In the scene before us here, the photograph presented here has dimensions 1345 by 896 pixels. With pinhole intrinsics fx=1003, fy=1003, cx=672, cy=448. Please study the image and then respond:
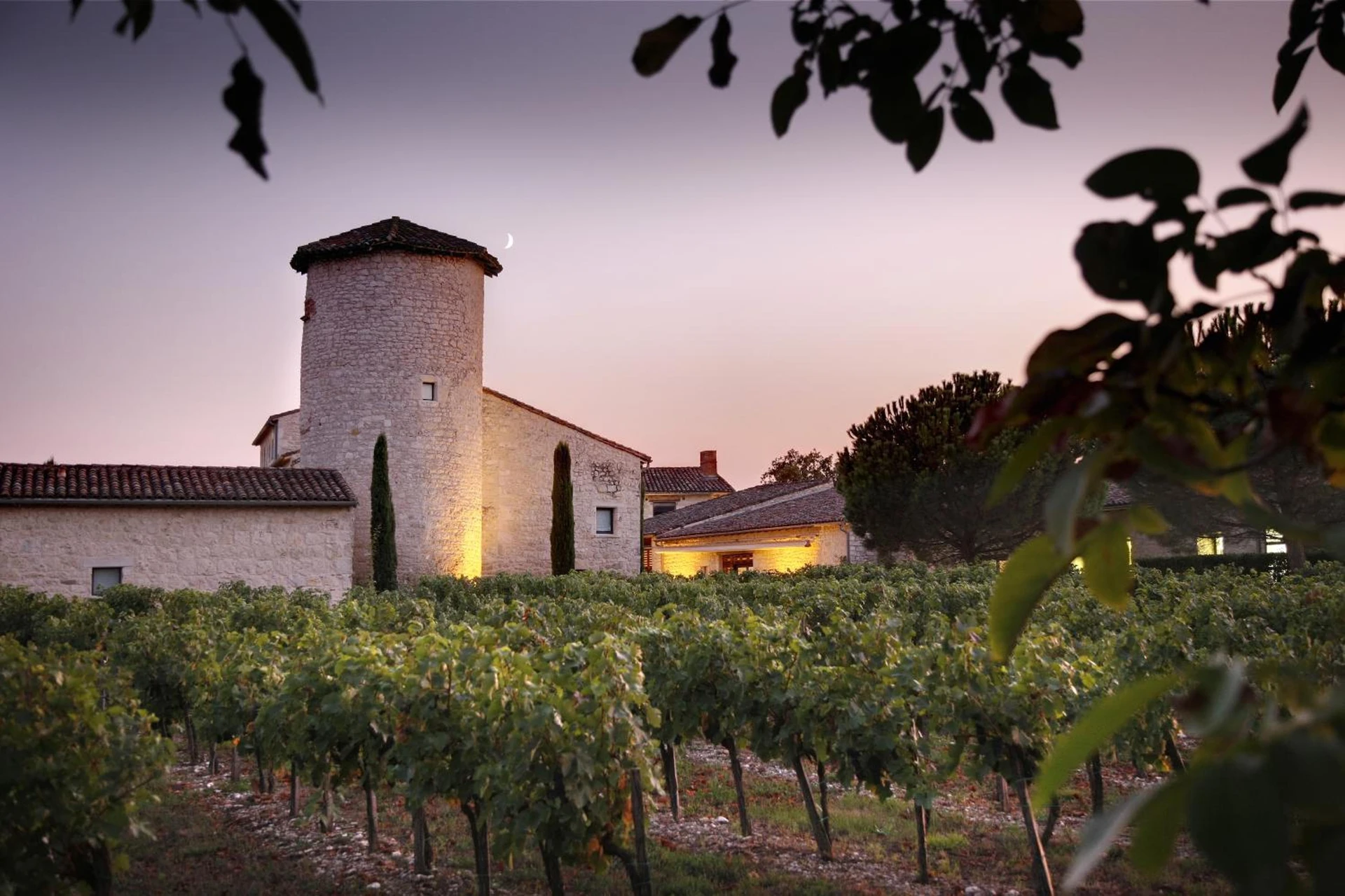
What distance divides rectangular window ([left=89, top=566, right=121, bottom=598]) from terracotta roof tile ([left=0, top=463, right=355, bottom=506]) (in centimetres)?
140

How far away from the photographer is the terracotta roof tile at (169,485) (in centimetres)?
2080

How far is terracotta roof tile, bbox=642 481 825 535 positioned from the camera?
125 feet

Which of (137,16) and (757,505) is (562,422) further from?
(137,16)

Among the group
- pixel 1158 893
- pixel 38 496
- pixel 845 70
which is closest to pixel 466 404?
pixel 38 496

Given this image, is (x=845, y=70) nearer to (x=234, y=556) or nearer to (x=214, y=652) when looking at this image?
(x=214, y=652)

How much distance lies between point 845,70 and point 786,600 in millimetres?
13927

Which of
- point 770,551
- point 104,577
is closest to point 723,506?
point 770,551

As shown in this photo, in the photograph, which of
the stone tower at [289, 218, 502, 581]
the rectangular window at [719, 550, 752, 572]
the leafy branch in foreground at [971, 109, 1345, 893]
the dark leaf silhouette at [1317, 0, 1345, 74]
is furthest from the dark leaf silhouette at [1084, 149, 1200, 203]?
the rectangular window at [719, 550, 752, 572]

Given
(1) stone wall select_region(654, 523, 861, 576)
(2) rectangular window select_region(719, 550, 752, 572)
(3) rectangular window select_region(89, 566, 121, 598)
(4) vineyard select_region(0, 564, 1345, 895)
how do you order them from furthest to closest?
1. (2) rectangular window select_region(719, 550, 752, 572)
2. (1) stone wall select_region(654, 523, 861, 576)
3. (3) rectangular window select_region(89, 566, 121, 598)
4. (4) vineyard select_region(0, 564, 1345, 895)

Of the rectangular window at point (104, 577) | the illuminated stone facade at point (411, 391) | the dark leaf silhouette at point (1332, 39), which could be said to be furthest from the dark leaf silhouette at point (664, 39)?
the illuminated stone facade at point (411, 391)

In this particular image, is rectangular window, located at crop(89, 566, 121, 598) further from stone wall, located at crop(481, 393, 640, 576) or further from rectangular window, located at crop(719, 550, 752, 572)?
rectangular window, located at crop(719, 550, 752, 572)

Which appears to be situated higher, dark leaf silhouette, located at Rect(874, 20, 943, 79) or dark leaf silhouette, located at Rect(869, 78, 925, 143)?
dark leaf silhouette, located at Rect(874, 20, 943, 79)

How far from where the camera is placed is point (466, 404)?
27219mm

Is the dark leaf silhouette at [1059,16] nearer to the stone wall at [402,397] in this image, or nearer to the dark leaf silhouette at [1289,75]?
the dark leaf silhouette at [1289,75]
